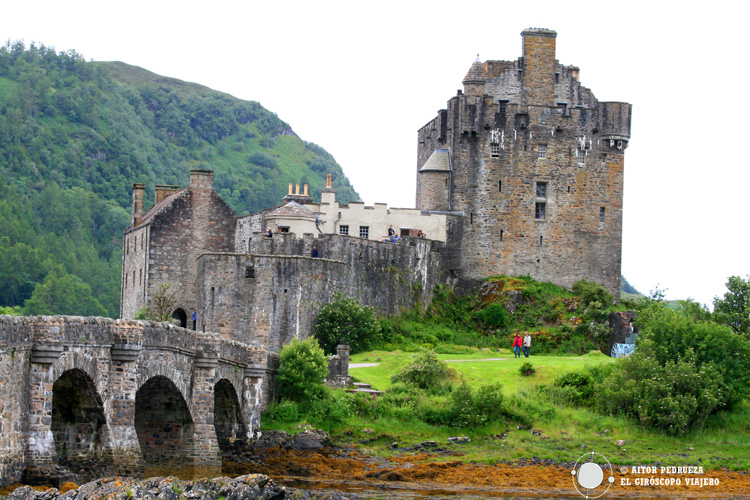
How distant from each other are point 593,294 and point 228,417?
91.1 feet

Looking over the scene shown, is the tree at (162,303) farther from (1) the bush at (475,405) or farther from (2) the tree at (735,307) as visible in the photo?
(2) the tree at (735,307)

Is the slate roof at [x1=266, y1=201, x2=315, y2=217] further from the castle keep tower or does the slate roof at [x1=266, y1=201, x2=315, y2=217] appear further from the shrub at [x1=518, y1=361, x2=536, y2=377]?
the shrub at [x1=518, y1=361, x2=536, y2=377]

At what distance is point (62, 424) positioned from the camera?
34719 mm

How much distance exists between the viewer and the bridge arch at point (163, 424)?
4025 centimetres

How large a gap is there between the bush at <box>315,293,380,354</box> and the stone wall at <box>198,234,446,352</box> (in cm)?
52

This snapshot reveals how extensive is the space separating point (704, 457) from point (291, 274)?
68.8 feet

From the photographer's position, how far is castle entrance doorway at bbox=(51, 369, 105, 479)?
3431 cm

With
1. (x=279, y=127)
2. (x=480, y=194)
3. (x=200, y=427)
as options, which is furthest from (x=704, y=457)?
(x=279, y=127)

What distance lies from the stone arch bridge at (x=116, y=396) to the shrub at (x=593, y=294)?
26.2 meters

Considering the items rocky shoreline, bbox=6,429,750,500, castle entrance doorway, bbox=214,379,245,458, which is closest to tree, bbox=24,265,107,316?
castle entrance doorway, bbox=214,379,245,458

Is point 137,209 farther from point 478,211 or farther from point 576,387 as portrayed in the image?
point 576,387

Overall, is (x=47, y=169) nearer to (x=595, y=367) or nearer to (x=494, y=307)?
(x=494, y=307)

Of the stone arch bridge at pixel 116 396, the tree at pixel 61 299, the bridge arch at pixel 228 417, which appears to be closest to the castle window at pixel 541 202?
the stone arch bridge at pixel 116 396

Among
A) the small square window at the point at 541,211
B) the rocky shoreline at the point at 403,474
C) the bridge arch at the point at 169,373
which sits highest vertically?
the small square window at the point at 541,211
